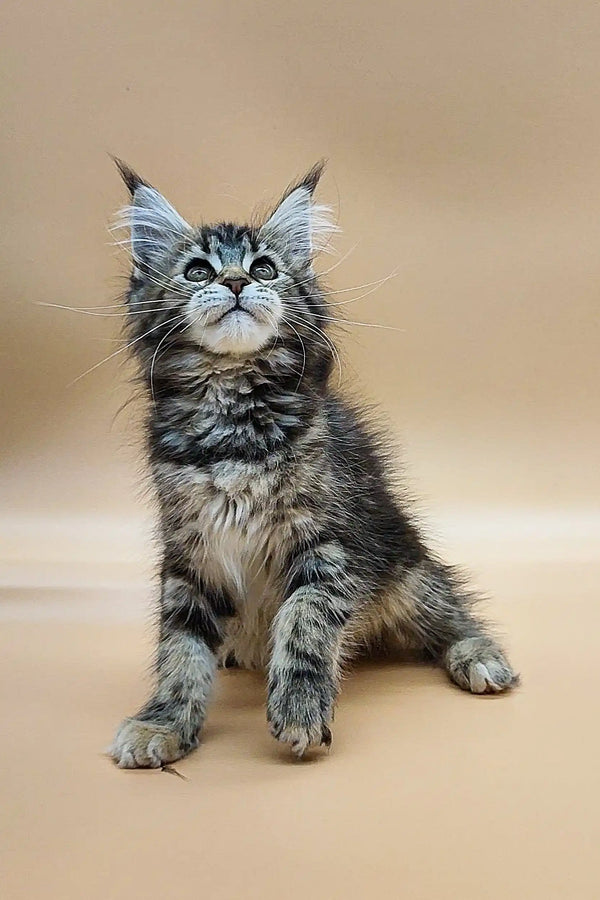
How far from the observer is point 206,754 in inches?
56.6

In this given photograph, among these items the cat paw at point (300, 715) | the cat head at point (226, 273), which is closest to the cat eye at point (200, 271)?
the cat head at point (226, 273)

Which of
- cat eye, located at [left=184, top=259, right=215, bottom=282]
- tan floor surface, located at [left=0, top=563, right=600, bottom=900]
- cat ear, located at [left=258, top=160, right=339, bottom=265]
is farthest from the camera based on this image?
cat ear, located at [left=258, top=160, right=339, bottom=265]

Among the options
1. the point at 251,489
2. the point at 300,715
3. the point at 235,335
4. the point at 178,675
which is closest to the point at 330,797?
the point at 300,715

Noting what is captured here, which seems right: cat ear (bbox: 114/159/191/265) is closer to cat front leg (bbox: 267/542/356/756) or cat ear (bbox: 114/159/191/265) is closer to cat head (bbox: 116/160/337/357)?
cat head (bbox: 116/160/337/357)

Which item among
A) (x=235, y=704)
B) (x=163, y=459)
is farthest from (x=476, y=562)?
(x=163, y=459)

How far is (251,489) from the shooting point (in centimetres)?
150

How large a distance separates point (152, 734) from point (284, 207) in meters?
1.01

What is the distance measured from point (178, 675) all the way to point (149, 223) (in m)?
0.85

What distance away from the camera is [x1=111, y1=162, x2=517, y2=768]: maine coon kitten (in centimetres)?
147

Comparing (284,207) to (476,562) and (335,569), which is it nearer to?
(335,569)

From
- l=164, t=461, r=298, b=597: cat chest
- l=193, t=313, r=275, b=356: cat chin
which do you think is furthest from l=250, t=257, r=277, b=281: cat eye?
l=164, t=461, r=298, b=597: cat chest

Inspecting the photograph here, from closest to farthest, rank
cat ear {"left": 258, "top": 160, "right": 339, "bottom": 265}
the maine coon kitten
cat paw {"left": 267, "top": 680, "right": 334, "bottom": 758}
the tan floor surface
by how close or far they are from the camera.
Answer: the tan floor surface < cat paw {"left": 267, "top": 680, "right": 334, "bottom": 758} < the maine coon kitten < cat ear {"left": 258, "top": 160, "right": 339, "bottom": 265}

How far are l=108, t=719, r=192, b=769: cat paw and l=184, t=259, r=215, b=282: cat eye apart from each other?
76cm

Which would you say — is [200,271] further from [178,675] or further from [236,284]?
[178,675]
